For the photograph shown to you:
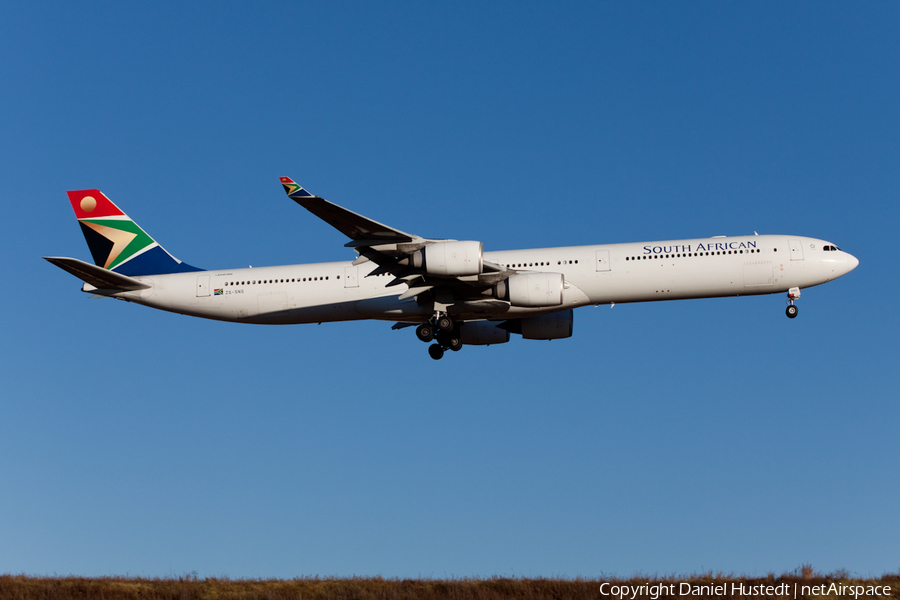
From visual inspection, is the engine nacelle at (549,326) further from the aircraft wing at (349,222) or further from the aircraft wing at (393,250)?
the aircraft wing at (349,222)

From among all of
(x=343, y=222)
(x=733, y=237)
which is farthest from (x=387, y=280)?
(x=733, y=237)

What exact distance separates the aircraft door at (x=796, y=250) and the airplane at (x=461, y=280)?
0.14ft

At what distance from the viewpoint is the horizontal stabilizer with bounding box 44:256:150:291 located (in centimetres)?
3634

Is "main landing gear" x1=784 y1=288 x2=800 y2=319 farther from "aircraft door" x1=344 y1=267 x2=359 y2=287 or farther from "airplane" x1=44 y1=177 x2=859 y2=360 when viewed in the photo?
"aircraft door" x1=344 y1=267 x2=359 y2=287

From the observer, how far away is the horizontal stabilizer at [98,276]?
1431 inches

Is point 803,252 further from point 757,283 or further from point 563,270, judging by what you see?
point 563,270

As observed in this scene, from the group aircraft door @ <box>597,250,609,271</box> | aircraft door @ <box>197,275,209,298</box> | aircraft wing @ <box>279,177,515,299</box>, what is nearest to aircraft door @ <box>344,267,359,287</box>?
aircraft wing @ <box>279,177,515,299</box>

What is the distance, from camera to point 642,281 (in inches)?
1433

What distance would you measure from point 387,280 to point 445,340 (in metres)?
3.76

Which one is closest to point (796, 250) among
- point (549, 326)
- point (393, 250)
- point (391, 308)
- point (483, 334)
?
point (549, 326)

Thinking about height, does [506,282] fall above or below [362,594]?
above

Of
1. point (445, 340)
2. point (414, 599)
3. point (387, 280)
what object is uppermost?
point (387, 280)

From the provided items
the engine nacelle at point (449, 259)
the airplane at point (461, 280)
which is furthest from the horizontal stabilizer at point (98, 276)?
the engine nacelle at point (449, 259)

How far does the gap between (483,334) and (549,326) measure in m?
3.50
